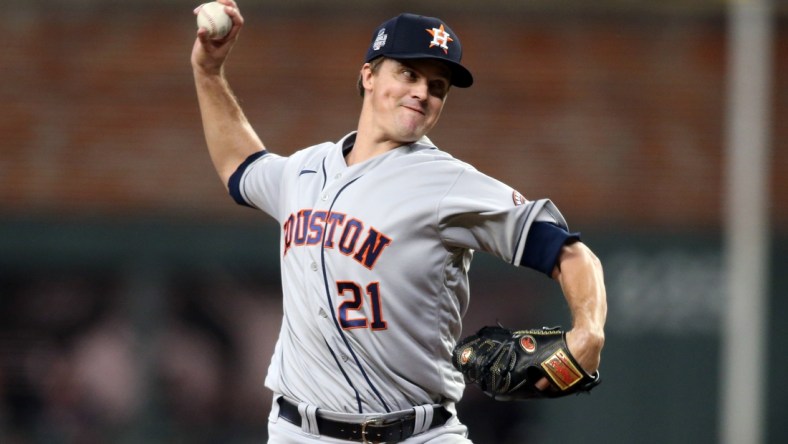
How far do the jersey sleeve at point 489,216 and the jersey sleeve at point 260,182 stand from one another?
0.73 m

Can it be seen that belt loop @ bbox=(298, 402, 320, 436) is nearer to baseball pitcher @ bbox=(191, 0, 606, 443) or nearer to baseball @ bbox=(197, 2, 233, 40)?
baseball pitcher @ bbox=(191, 0, 606, 443)

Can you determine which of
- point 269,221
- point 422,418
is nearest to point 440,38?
point 422,418

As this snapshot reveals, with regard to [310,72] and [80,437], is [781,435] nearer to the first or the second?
[310,72]

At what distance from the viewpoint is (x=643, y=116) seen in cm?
1015

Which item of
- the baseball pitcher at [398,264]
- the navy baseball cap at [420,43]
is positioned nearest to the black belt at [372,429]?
the baseball pitcher at [398,264]

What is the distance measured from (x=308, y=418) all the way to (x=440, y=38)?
3.84 ft

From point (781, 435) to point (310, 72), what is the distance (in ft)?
15.3

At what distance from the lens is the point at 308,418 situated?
366cm

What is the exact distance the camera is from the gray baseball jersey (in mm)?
3545

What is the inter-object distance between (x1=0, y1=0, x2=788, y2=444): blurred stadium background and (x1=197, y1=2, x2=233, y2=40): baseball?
5.51 meters

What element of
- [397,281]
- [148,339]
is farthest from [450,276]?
[148,339]

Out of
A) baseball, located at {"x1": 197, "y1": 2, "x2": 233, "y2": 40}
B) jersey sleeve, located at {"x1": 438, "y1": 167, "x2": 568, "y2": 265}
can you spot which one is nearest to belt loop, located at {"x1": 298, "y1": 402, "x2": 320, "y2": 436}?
jersey sleeve, located at {"x1": 438, "y1": 167, "x2": 568, "y2": 265}

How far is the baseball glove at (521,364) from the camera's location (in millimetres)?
3258

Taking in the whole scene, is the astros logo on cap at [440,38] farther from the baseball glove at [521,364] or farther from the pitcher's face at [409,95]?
the baseball glove at [521,364]
